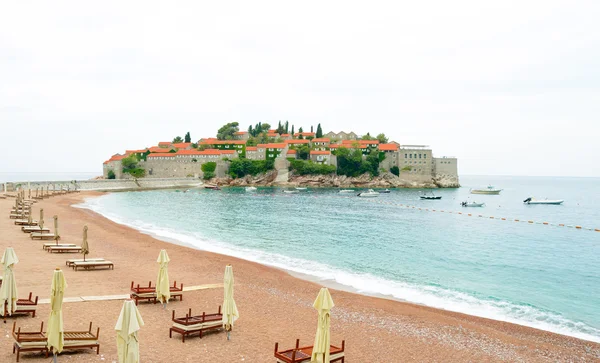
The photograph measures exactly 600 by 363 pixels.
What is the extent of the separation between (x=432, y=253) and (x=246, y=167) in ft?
309

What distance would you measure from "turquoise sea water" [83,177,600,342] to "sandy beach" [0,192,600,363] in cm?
231

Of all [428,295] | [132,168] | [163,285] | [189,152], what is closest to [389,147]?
[189,152]

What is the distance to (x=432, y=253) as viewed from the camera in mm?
29531

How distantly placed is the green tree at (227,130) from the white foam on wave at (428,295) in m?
126

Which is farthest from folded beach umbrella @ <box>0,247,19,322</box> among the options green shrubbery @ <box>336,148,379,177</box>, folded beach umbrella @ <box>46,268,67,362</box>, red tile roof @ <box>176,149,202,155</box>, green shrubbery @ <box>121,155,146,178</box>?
red tile roof @ <box>176,149,202,155</box>

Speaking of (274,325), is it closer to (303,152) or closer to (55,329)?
(55,329)

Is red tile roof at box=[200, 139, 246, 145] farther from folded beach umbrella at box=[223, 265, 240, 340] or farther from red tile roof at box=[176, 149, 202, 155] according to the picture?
folded beach umbrella at box=[223, 265, 240, 340]

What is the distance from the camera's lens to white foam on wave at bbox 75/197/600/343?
612 inches

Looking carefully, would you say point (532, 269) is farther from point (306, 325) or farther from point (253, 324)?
point (253, 324)

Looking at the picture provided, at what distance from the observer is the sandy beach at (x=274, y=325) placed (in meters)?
10.9

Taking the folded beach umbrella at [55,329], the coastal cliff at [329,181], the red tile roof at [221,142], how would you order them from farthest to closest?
1. the red tile roof at [221,142]
2. the coastal cliff at [329,181]
3. the folded beach umbrella at [55,329]

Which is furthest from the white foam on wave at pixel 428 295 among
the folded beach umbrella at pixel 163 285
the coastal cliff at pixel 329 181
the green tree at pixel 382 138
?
the green tree at pixel 382 138

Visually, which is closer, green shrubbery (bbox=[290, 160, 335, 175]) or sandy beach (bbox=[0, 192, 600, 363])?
sandy beach (bbox=[0, 192, 600, 363])

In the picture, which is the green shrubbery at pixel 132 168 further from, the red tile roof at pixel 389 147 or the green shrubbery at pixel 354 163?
the red tile roof at pixel 389 147
